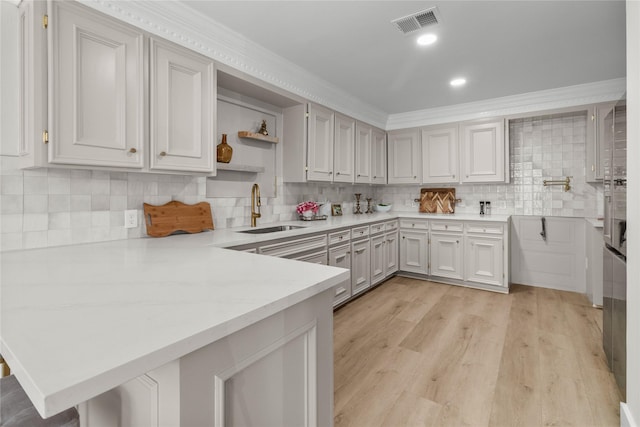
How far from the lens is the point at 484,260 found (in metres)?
3.91

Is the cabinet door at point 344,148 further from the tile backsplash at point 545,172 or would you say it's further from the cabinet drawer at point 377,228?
the tile backsplash at point 545,172

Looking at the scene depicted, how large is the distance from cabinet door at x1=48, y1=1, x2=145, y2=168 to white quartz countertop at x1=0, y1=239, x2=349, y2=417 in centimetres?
62

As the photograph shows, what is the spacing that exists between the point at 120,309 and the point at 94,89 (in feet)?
4.97

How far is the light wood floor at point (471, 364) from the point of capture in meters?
1.74

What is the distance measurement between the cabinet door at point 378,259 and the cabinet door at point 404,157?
1.22 meters

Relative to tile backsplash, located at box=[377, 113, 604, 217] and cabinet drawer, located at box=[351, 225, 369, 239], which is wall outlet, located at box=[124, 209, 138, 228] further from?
tile backsplash, located at box=[377, 113, 604, 217]

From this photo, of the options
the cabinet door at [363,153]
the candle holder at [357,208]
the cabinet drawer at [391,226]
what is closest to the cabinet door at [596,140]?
the cabinet drawer at [391,226]

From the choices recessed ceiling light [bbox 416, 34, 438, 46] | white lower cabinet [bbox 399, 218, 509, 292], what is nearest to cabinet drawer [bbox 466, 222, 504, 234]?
white lower cabinet [bbox 399, 218, 509, 292]

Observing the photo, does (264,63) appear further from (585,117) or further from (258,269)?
(585,117)

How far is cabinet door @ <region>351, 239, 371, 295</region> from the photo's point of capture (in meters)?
3.51

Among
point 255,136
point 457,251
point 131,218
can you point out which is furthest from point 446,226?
point 131,218

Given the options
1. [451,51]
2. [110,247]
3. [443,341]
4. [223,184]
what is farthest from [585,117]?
[110,247]

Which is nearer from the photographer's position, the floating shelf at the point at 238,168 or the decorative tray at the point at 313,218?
the floating shelf at the point at 238,168

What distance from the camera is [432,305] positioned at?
338 cm
